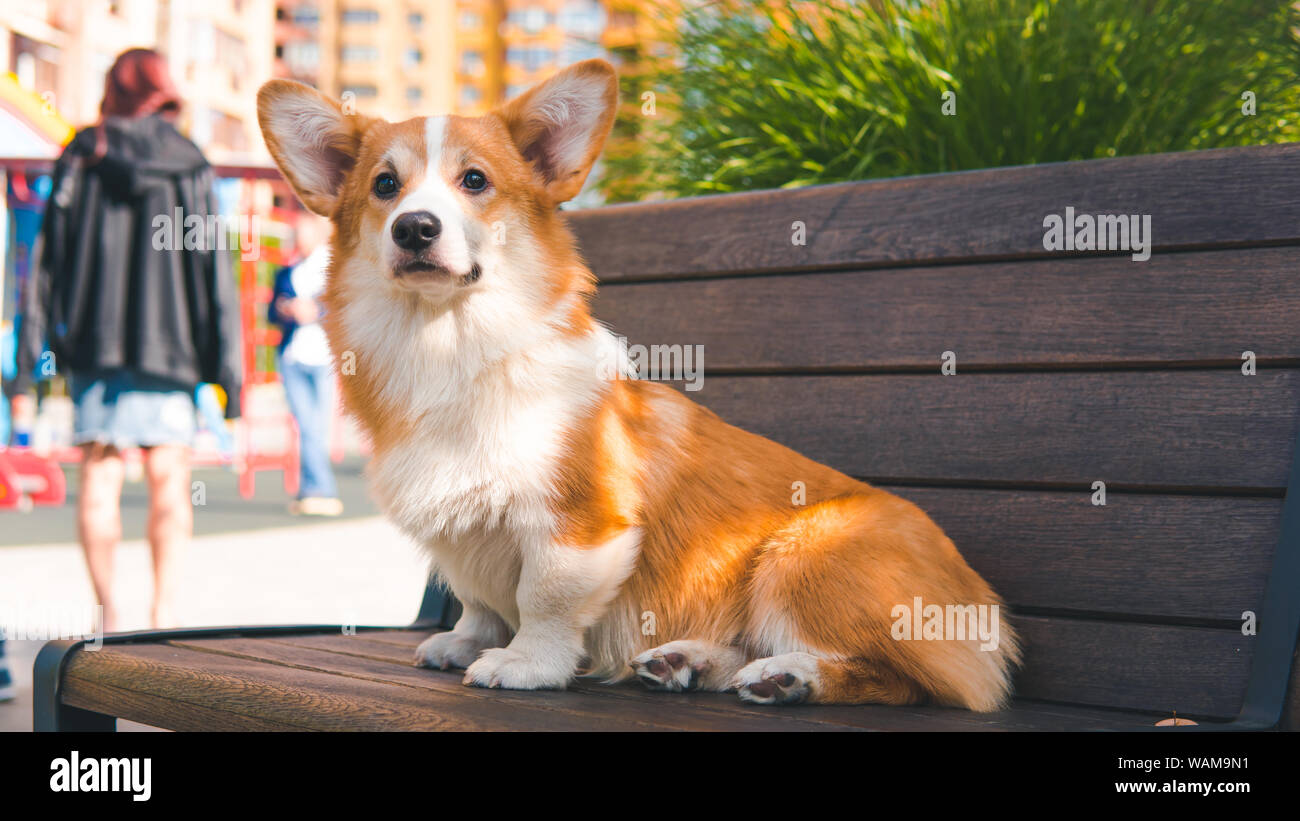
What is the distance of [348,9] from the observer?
6675 cm

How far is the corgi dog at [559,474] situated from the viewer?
67.7 inches

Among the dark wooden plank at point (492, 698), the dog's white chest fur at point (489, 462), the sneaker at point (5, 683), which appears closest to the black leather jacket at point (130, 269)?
the sneaker at point (5, 683)

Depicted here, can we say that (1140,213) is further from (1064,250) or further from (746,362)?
(746,362)

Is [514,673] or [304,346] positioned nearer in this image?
[514,673]

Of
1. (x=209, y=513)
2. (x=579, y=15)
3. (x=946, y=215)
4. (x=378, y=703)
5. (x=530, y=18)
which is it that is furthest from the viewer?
(x=530, y=18)

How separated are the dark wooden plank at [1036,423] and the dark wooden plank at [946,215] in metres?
0.23

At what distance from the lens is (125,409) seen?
3822mm

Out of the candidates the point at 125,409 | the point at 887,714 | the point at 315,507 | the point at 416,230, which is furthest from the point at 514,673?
the point at 315,507

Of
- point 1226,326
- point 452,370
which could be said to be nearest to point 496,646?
point 452,370

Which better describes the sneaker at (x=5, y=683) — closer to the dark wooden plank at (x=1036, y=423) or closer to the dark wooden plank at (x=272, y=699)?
the dark wooden plank at (x=272, y=699)

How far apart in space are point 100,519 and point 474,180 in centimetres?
262

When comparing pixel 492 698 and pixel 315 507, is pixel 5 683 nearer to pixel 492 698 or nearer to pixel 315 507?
pixel 492 698

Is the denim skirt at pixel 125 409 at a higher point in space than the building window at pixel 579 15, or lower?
lower

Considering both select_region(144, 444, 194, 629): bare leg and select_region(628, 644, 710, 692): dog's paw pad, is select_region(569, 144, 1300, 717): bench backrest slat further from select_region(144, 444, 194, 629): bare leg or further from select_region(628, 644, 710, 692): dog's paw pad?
select_region(144, 444, 194, 629): bare leg
